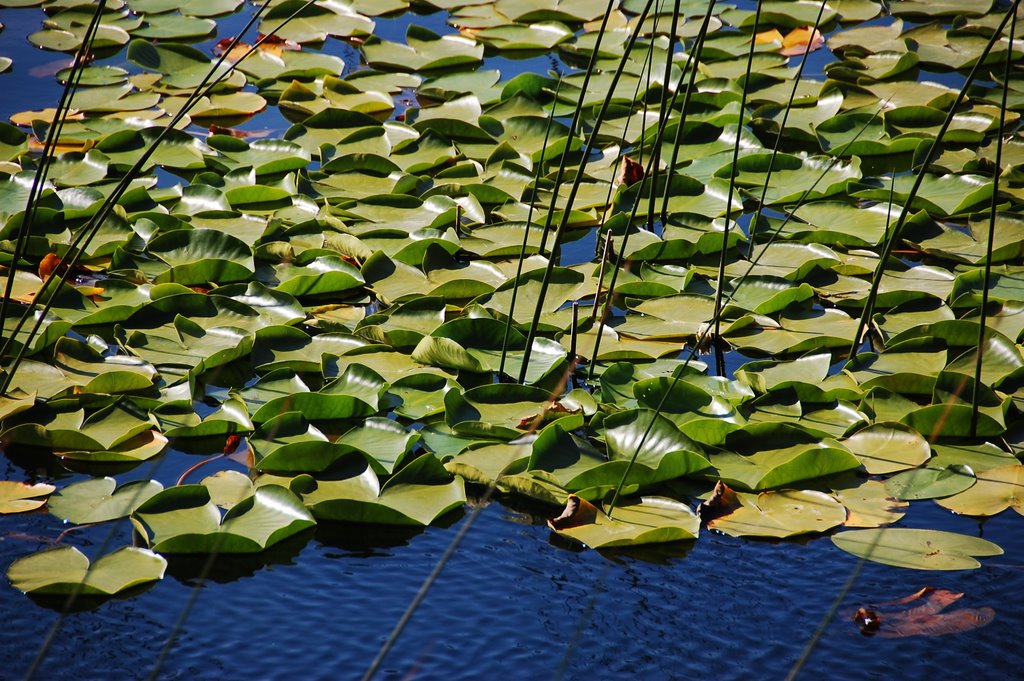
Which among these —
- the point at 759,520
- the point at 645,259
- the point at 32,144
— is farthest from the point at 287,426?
the point at 32,144

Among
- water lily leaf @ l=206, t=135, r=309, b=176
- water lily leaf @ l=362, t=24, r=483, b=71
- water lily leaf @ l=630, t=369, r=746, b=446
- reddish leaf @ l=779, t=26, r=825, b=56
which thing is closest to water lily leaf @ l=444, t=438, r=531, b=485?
water lily leaf @ l=630, t=369, r=746, b=446

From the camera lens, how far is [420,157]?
3.87 metres

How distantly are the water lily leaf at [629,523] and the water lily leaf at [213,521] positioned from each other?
22.4 inches

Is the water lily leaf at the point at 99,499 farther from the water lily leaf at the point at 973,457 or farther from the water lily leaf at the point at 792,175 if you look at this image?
the water lily leaf at the point at 792,175

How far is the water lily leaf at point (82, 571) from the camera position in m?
2.02

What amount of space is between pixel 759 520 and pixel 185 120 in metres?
3.11

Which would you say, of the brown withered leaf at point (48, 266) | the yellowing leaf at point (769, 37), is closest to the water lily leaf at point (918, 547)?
the brown withered leaf at point (48, 266)

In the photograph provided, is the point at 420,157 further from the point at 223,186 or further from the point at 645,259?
the point at 645,259

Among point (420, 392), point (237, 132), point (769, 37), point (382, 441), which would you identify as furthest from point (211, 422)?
point (769, 37)

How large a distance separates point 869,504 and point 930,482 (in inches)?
6.6

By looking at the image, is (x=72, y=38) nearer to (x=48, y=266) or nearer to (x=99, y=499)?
(x=48, y=266)

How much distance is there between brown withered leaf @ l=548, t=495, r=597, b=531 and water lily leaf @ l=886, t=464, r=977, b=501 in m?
0.70

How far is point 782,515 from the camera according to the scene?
2.24 meters

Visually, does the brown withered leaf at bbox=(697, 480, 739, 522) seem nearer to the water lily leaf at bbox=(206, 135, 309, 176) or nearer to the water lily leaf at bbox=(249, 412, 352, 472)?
the water lily leaf at bbox=(249, 412, 352, 472)
